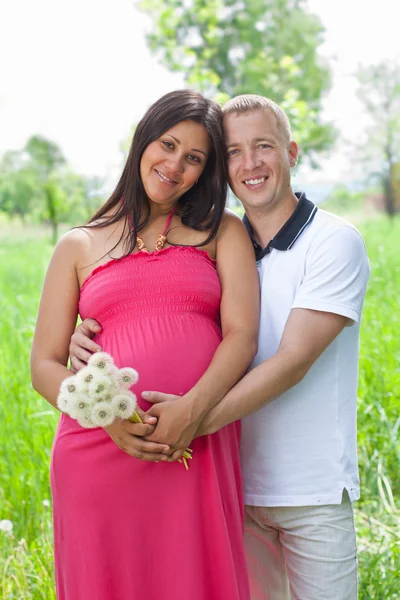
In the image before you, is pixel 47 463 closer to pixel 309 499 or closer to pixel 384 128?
pixel 309 499

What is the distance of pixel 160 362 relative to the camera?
80.2 inches

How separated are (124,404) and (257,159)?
938 millimetres

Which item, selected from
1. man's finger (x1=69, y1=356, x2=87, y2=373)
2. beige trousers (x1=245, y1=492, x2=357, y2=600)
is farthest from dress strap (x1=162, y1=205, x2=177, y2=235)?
beige trousers (x1=245, y1=492, x2=357, y2=600)

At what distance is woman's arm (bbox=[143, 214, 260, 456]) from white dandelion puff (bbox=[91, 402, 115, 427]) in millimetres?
310

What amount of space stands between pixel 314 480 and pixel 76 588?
2.42 ft

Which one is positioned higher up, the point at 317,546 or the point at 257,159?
the point at 257,159

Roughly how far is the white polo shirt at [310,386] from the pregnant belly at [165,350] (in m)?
0.21

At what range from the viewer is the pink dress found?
1.99 metres

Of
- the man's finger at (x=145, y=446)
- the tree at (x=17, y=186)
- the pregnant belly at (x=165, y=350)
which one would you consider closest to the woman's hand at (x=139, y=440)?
the man's finger at (x=145, y=446)

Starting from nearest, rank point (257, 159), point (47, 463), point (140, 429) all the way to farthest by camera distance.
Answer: point (140, 429)
point (257, 159)
point (47, 463)

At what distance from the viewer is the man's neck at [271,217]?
2244 millimetres

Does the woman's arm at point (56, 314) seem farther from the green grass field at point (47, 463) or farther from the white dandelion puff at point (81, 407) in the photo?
the green grass field at point (47, 463)

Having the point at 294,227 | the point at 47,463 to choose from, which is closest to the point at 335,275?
the point at 294,227

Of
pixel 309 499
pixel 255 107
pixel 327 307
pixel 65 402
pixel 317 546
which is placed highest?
pixel 255 107
